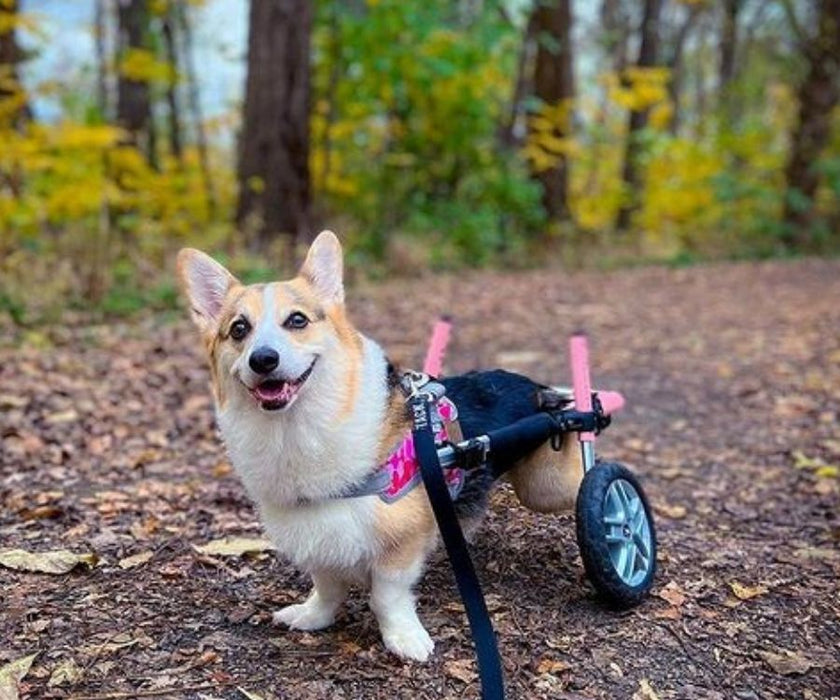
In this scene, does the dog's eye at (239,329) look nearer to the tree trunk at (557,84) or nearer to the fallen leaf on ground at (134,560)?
the fallen leaf on ground at (134,560)

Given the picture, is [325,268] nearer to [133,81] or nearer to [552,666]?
[552,666]

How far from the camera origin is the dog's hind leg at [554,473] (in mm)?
3158

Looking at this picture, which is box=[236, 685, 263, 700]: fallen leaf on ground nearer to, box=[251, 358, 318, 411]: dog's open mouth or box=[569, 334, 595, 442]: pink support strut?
box=[251, 358, 318, 411]: dog's open mouth

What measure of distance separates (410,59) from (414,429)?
1049 centimetres

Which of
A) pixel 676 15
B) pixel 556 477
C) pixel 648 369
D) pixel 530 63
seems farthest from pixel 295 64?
pixel 676 15

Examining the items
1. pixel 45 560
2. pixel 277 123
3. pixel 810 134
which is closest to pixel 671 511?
pixel 45 560

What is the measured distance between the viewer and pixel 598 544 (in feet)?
9.10

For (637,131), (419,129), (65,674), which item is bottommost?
(65,674)

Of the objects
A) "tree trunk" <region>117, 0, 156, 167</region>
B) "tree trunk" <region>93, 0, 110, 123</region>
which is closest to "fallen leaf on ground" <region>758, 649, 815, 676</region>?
"tree trunk" <region>117, 0, 156, 167</region>

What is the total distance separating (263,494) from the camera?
105 inches

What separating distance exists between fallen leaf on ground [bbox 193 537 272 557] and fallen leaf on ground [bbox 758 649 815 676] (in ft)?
5.89

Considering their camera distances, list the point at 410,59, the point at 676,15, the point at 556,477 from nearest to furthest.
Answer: the point at 556,477 < the point at 410,59 < the point at 676,15

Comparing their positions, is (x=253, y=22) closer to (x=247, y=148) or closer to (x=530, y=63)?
(x=247, y=148)

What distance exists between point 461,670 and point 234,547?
1217mm
